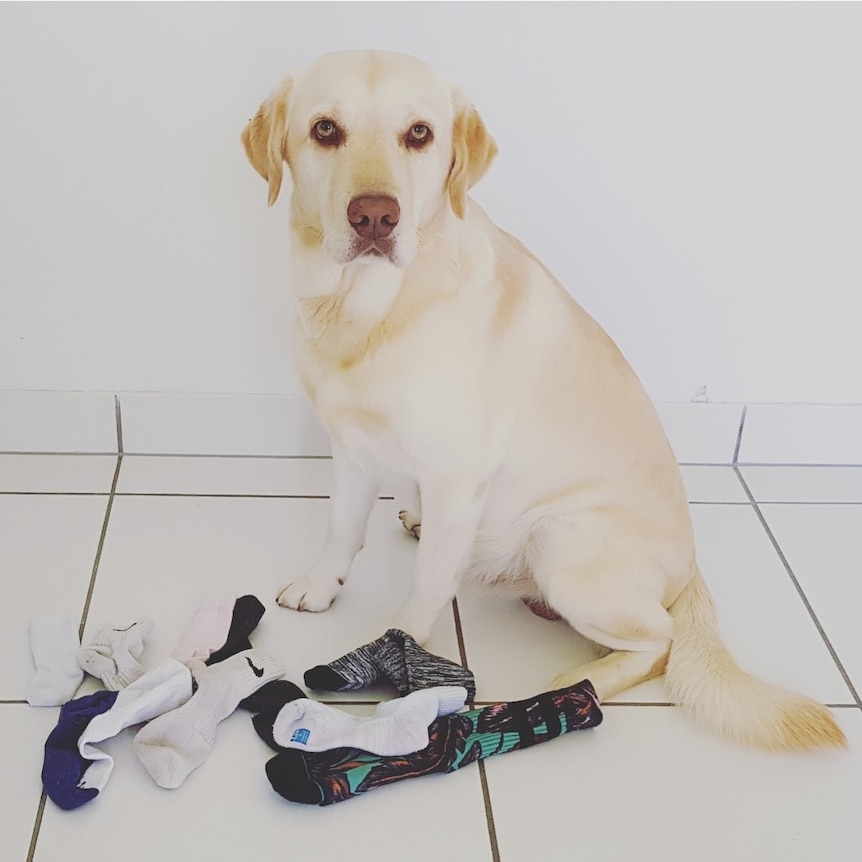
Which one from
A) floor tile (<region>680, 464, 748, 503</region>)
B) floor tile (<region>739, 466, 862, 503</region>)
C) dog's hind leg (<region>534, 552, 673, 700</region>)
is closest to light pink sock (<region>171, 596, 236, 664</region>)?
dog's hind leg (<region>534, 552, 673, 700</region>)

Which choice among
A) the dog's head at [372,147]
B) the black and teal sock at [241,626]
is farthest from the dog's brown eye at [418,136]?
the black and teal sock at [241,626]

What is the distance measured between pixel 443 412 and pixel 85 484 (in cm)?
80

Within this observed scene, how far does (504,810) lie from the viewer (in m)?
1.33

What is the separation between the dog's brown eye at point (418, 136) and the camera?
1.29 metres

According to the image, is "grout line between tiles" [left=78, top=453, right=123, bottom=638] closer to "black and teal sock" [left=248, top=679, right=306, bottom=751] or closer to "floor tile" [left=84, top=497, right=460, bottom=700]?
"floor tile" [left=84, top=497, right=460, bottom=700]

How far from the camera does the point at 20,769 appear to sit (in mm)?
1335

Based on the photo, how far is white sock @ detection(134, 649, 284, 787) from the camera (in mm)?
1326

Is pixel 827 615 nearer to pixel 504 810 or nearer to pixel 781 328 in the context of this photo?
pixel 781 328

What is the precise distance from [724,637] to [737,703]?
0.74ft

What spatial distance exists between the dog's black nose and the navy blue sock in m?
0.68

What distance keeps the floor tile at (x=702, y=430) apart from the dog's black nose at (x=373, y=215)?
2.99 feet

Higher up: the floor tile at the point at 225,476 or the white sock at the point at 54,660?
the floor tile at the point at 225,476

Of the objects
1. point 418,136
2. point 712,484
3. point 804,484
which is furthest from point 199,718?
point 804,484

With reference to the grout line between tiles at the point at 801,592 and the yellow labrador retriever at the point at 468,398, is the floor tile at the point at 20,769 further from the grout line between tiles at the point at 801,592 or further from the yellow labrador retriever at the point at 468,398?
the grout line between tiles at the point at 801,592
